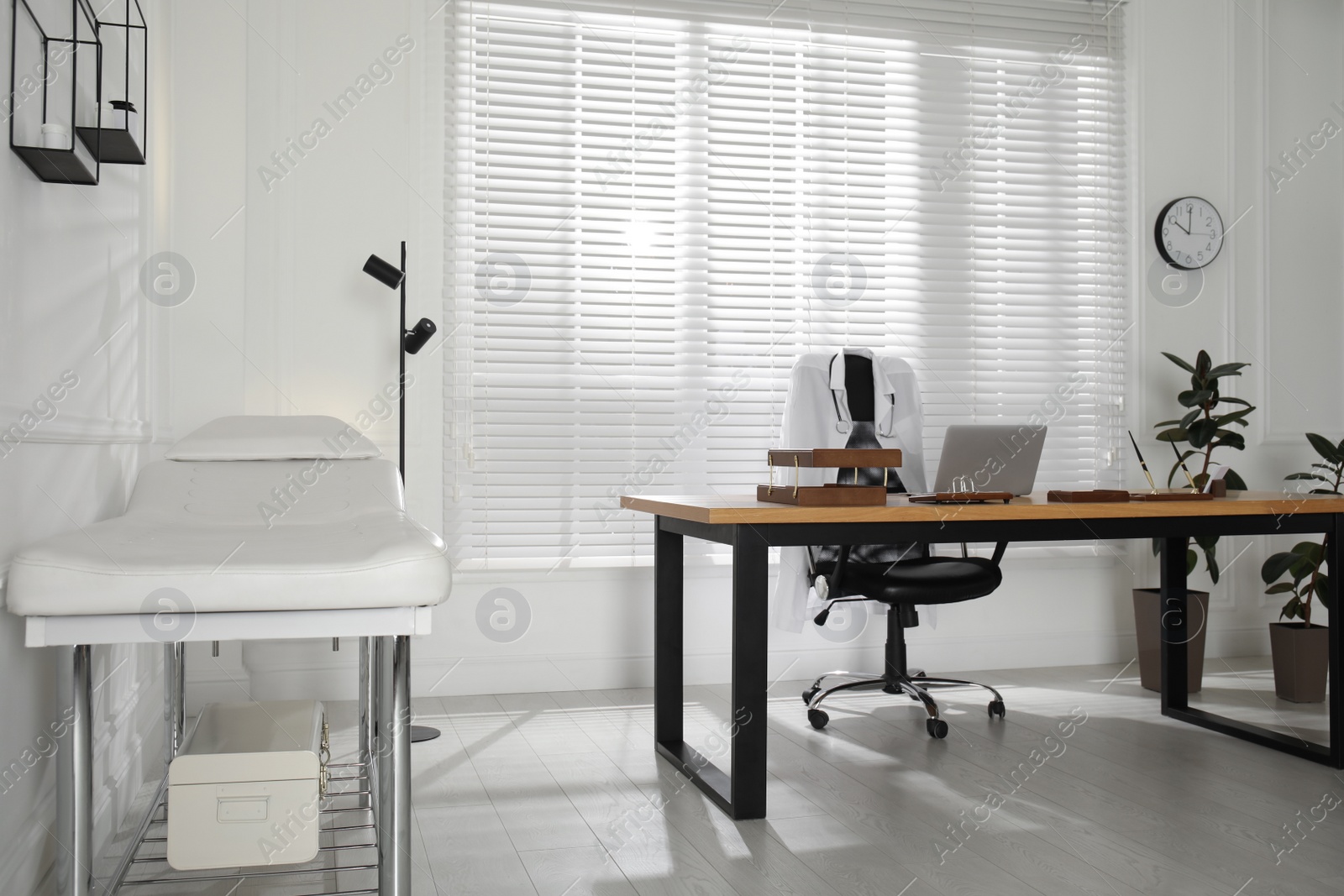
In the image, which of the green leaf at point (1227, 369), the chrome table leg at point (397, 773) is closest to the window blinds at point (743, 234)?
the green leaf at point (1227, 369)

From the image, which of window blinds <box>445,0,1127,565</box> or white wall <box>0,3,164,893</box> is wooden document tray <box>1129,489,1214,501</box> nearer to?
window blinds <box>445,0,1127,565</box>

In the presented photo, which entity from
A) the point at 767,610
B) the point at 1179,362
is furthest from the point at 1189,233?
the point at 767,610

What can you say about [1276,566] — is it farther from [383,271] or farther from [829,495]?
[383,271]

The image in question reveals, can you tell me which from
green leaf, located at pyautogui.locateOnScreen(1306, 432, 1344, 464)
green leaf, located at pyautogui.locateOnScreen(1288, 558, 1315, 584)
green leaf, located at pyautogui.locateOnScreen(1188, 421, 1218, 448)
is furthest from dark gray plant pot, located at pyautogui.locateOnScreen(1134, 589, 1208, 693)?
green leaf, located at pyautogui.locateOnScreen(1306, 432, 1344, 464)

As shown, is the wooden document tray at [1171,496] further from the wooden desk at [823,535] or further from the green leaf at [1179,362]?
the green leaf at [1179,362]

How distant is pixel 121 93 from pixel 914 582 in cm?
259

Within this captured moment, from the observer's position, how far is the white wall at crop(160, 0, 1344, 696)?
3445 mm

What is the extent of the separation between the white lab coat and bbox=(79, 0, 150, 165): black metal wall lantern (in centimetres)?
207

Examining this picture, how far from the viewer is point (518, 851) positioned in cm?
218

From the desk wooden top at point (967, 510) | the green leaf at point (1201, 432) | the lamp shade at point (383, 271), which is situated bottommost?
the desk wooden top at point (967, 510)

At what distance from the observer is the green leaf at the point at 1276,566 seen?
3912 millimetres

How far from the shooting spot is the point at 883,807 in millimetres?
2441

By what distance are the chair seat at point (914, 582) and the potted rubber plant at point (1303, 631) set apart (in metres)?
1.22

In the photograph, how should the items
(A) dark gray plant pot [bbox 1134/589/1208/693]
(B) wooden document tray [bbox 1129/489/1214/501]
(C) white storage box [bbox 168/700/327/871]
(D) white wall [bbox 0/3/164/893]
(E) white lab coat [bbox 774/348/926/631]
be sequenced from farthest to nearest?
(A) dark gray plant pot [bbox 1134/589/1208/693] < (E) white lab coat [bbox 774/348/926/631] < (B) wooden document tray [bbox 1129/489/1214/501] < (D) white wall [bbox 0/3/164/893] < (C) white storage box [bbox 168/700/327/871]
